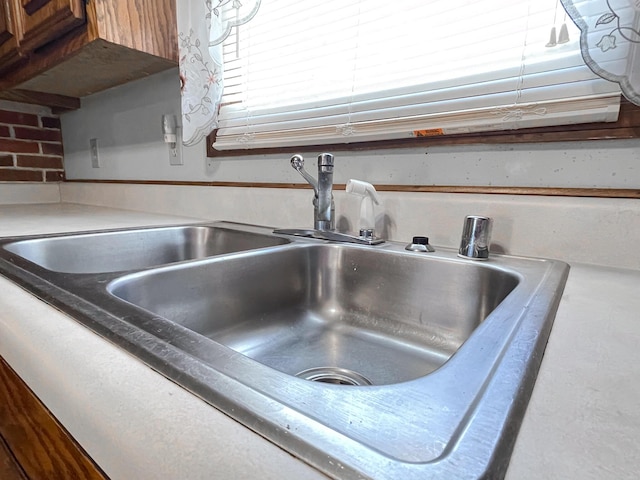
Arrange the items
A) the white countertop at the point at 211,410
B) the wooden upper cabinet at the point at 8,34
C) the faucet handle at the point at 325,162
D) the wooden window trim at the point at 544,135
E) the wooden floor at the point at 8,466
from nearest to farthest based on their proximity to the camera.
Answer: the white countertop at the point at 211,410 < the wooden floor at the point at 8,466 < the wooden window trim at the point at 544,135 < the faucet handle at the point at 325,162 < the wooden upper cabinet at the point at 8,34

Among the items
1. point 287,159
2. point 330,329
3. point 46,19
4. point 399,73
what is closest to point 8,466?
point 330,329

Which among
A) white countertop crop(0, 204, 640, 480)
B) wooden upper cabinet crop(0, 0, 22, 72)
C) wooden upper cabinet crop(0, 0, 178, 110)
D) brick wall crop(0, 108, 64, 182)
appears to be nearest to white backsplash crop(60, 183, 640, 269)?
white countertop crop(0, 204, 640, 480)

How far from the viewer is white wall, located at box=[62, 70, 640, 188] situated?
659 mm

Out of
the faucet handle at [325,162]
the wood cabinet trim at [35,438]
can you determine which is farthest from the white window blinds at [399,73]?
the wood cabinet trim at [35,438]

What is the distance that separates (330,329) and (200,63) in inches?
35.9

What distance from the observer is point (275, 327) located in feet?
2.49

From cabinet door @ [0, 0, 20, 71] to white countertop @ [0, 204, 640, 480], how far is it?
4.78ft

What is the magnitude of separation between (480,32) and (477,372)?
75 cm

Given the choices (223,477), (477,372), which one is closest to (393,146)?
(477,372)

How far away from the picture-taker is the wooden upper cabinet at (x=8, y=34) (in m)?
1.28

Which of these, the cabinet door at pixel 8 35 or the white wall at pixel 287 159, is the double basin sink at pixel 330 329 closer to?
the white wall at pixel 287 159

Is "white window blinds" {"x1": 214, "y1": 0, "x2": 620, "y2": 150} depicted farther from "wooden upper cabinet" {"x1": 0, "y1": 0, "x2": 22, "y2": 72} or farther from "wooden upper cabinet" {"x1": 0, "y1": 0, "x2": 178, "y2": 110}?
"wooden upper cabinet" {"x1": 0, "y1": 0, "x2": 22, "y2": 72}

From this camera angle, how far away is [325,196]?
90cm

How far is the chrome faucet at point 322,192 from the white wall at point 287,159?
114 mm
